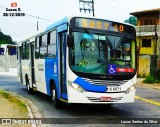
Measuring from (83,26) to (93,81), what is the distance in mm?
1832

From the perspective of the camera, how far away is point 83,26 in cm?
1259

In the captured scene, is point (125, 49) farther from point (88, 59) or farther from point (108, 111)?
point (108, 111)

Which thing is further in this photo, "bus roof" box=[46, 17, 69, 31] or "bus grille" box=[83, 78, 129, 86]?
"bus roof" box=[46, 17, 69, 31]

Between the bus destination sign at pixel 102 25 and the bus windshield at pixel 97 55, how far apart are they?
0.99 feet

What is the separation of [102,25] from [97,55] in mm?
1139

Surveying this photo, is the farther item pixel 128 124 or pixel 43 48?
pixel 43 48

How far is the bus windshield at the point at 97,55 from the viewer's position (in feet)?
40.2

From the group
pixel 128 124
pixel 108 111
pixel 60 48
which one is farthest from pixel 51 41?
pixel 128 124

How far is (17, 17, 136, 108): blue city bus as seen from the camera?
12156mm

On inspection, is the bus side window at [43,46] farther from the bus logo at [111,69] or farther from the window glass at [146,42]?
the window glass at [146,42]

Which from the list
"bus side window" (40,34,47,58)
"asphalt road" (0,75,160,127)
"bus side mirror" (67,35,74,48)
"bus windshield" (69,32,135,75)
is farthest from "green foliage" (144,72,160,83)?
"bus side mirror" (67,35,74,48)

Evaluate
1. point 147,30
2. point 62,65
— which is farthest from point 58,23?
point 147,30

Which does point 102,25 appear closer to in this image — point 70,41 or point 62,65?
point 70,41

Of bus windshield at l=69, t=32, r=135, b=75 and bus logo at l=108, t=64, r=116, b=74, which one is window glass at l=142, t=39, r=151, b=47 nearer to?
bus windshield at l=69, t=32, r=135, b=75
